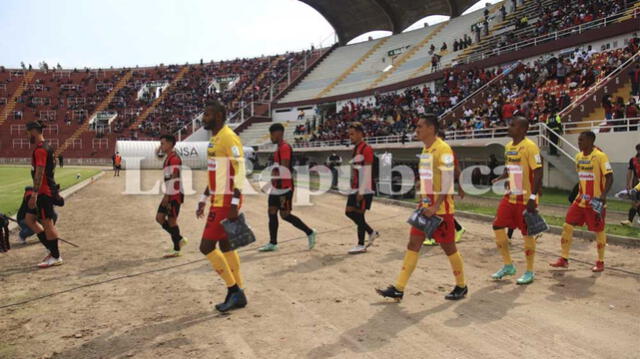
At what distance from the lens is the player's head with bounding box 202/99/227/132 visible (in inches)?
193

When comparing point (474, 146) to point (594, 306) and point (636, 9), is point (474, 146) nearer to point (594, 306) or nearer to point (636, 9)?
point (636, 9)

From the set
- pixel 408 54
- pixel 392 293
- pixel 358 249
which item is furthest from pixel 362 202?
pixel 408 54

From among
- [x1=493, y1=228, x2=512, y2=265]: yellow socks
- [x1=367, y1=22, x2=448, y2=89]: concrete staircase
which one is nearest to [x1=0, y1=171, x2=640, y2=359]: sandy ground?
[x1=493, y1=228, x2=512, y2=265]: yellow socks

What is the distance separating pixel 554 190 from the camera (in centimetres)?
1684

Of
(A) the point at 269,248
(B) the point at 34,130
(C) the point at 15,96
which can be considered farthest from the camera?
(C) the point at 15,96

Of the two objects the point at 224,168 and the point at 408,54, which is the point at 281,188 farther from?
the point at 408,54

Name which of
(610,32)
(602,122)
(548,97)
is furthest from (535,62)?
(602,122)

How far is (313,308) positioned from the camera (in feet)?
15.8

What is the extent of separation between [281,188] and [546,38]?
23.3 meters

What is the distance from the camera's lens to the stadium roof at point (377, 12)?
1861 inches

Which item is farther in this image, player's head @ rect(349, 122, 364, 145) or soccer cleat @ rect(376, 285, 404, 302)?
player's head @ rect(349, 122, 364, 145)

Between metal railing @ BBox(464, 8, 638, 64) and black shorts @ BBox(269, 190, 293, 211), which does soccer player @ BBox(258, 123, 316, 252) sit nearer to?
black shorts @ BBox(269, 190, 293, 211)

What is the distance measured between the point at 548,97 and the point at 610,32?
5.63 metres

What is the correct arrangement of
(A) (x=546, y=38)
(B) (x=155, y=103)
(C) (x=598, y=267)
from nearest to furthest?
(C) (x=598, y=267), (A) (x=546, y=38), (B) (x=155, y=103)
